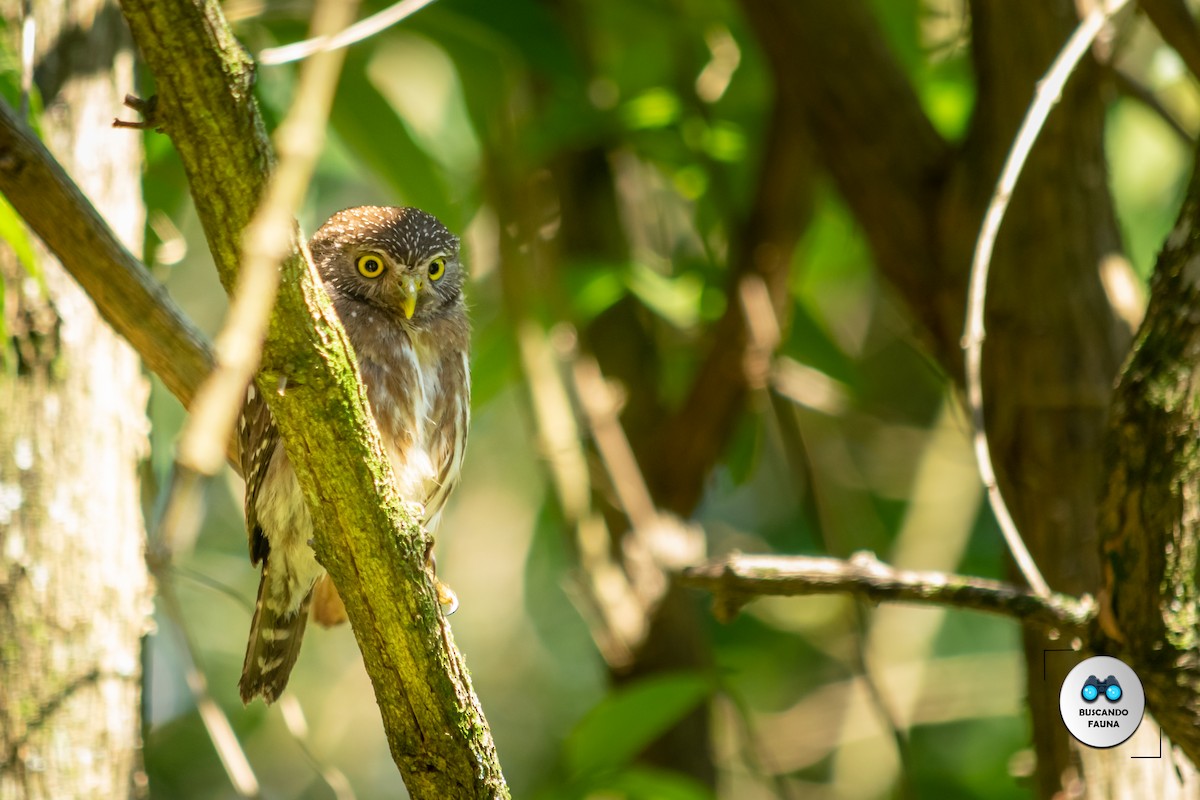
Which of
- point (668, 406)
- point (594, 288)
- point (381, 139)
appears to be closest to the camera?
point (381, 139)

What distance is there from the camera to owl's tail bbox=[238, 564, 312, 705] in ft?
11.5

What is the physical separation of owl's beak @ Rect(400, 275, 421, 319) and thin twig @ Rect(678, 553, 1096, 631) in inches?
52.3

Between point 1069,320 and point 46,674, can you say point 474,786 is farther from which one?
point 1069,320

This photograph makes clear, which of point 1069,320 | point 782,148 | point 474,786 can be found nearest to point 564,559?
point 782,148

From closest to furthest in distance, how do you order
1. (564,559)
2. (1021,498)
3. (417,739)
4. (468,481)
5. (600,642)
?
(417,739), (1021,498), (600,642), (564,559), (468,481)

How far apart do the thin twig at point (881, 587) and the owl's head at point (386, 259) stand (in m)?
1.39

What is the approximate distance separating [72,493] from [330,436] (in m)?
1.31

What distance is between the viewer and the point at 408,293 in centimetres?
365

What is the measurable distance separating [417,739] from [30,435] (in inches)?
55.9

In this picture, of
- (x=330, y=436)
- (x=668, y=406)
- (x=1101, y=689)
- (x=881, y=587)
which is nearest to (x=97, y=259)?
(x=330, y=436)

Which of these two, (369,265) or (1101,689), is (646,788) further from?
(369,265)

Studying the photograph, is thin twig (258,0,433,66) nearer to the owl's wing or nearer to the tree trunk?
the tree trunk

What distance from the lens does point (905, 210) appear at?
12.5 ft

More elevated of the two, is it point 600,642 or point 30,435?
point 30,435
